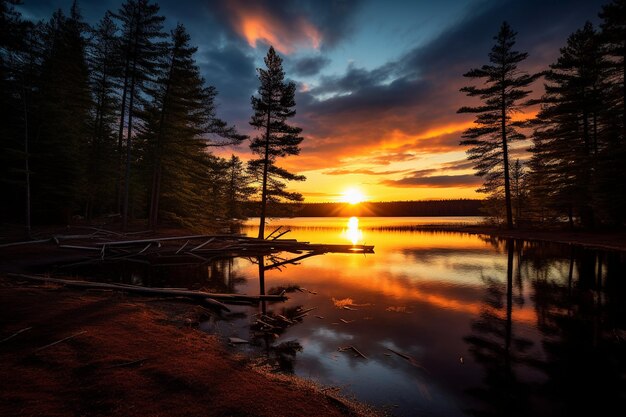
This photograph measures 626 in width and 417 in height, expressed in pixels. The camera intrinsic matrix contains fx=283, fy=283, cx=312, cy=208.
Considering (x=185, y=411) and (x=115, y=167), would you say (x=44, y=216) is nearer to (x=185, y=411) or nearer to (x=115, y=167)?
(x=115, y=167)

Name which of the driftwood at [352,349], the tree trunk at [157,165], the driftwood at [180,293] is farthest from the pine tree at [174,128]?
the driftwood at [352,349]

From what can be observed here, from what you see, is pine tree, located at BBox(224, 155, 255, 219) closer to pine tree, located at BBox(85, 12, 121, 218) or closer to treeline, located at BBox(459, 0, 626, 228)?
pine tree, located at BBox(85, 12, 121, 218)

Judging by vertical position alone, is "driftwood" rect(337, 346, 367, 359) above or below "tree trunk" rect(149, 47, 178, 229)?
below

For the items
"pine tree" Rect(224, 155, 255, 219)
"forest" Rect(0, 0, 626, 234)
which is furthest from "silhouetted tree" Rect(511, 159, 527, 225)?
"pine tree" Rect(224, 155, 255, 219)

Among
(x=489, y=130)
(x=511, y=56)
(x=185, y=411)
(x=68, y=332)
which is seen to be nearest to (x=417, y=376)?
(x=185, y=411)

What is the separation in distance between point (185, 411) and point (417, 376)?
4148 millimetres

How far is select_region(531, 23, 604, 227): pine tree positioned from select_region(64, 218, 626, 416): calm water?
17.4 metres

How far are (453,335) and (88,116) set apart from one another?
4223cm

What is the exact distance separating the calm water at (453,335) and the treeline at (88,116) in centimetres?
1488

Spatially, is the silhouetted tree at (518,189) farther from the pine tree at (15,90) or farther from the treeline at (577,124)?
the pine tree at (15,90)

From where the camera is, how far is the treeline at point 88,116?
22094 millimetres

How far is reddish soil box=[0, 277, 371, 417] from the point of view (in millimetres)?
3641

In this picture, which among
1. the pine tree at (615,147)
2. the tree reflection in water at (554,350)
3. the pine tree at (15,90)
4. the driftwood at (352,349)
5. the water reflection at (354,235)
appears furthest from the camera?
the water reflection at (354,235)

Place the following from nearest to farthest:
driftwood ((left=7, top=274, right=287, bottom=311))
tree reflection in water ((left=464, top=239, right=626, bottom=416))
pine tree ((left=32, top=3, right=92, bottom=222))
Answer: tree reflection in water ((left=464, top=239, right=626, bottom=416)), driftwood ((left=7, top=274, right=287, bottom=311)), pine tree ((left=32, top=3, right=92, bottom=222))
